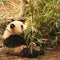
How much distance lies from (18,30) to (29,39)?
0.22 m

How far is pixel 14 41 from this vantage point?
11.3 ft

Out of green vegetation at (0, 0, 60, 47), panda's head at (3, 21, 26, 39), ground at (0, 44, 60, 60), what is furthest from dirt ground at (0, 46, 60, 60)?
panda's head at (3, 21, 26, 39)

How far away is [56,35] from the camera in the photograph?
356cm

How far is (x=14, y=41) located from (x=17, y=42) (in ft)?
0.15

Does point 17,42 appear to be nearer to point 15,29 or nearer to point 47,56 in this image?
point 15,29

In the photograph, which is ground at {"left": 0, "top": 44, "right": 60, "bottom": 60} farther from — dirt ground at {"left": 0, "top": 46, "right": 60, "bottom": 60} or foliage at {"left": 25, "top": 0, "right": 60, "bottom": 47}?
foliage at {"left": 25, "top": 0, "right": 60, "bottom": 47}

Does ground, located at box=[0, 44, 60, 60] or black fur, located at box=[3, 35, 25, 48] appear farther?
black fur, located at box=[3, 35, 25, 48]

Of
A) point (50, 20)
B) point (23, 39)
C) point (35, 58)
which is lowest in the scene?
point (35, 58)

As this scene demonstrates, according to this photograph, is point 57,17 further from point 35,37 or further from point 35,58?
point 35,58

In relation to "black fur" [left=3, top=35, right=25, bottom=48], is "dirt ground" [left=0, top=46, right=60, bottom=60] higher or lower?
lower

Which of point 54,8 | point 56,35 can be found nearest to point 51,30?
point 56,35

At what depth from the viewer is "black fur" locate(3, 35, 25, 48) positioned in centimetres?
343

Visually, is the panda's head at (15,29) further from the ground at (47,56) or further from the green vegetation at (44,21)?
the ground at (47,56)

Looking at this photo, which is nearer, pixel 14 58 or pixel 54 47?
pixel 14 58
